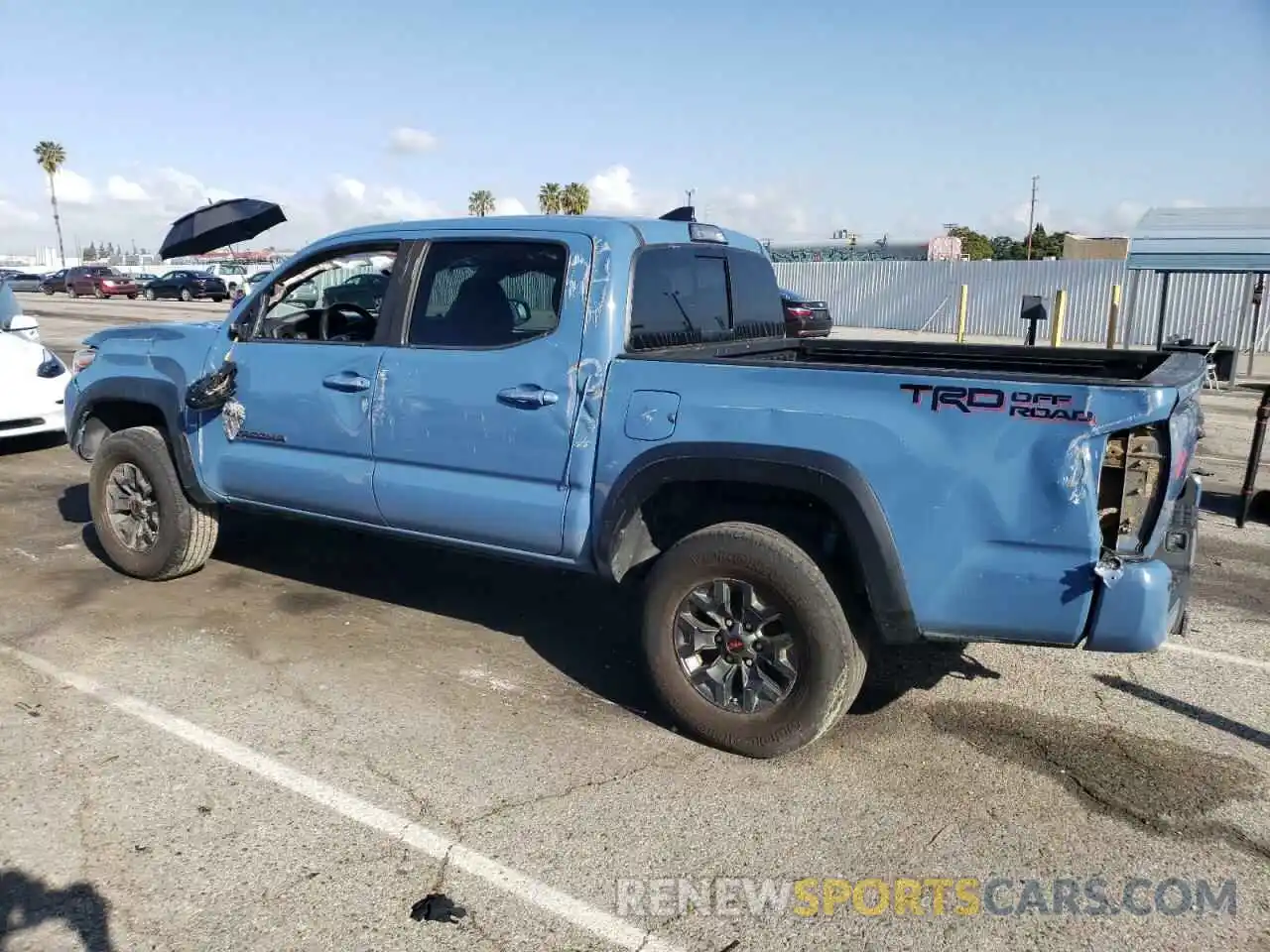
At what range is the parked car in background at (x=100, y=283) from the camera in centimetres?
4553

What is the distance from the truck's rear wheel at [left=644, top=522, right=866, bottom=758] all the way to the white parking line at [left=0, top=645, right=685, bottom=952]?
105 cm

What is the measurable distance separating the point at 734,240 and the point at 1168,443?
252 centimetres

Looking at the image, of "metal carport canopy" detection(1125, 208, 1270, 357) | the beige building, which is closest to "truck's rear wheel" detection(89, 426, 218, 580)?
"metal carport canopy" detection(1125, 208, 1270, 357)

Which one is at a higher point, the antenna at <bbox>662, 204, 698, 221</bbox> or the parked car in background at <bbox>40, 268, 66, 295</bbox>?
the antenna at <bbox>662, 204, 698, 221</bbox>

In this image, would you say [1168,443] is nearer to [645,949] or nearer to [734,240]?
[645,949]

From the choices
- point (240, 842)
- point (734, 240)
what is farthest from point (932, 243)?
point (240, 842)

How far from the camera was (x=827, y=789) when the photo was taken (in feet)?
12.0

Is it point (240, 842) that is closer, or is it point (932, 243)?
point (240, 842)

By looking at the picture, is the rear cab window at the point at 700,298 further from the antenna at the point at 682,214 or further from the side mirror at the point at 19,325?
the side mirror at the point at 19,325

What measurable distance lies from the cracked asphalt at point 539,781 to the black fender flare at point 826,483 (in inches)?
26.8

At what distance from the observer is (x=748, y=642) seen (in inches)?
150

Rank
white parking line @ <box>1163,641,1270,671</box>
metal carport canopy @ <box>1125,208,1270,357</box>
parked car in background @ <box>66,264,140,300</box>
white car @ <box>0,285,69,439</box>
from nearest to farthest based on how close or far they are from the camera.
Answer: white parking line @ <box>1163,641,1270,671</box>
white car @ <box>0,285,69,439</box>
metal carport canopy @ <box>1125,208,1270,357</box>
parked car in background @ <box>66,264,140,300</box>

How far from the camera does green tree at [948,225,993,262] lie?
236ft

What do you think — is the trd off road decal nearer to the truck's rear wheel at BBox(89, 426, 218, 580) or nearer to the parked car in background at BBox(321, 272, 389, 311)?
the parked car in background at BBox(321, 272, 389, 311)
